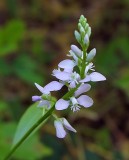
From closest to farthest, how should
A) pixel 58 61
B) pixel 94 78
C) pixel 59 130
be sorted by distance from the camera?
pixel 94 78, pixel 59 130, pixel 58 61

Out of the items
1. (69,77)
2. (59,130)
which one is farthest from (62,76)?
(59,130)

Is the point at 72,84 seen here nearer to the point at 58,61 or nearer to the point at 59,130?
the point at 59,130

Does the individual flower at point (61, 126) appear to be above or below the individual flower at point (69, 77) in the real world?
below

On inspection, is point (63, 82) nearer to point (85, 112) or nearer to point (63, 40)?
point (85, 112)

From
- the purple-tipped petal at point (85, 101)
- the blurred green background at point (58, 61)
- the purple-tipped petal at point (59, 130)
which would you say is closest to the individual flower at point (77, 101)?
the purple-tipped petal at point (85, 101)

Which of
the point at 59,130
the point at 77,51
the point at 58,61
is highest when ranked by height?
the point at 58,61

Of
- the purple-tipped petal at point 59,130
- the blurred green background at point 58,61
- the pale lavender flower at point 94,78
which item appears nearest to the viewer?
the pale lavender flower at point 94,78

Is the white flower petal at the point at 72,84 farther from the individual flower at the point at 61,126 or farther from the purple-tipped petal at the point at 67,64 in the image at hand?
the individual flower at the point at 61,126

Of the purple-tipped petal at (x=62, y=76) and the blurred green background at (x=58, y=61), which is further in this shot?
the blurred green background at (x=58, y=61)

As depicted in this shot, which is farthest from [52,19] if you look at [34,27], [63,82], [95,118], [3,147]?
[63,82]
